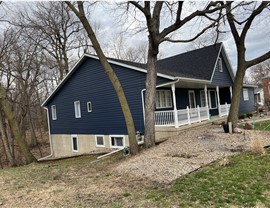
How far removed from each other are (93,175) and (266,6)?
400 inches

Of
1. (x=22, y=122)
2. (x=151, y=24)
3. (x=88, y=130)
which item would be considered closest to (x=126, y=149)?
(x=151, y=24)

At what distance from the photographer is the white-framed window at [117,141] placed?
1534 centimetres

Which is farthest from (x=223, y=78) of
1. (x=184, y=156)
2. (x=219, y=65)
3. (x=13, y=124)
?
(x=13, y=124)

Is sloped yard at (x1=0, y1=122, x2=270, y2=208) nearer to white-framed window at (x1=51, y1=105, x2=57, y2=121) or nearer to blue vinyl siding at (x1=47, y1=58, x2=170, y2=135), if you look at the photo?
blue vinyl siding at (x1=47, y1=58, x2=170, y2=135)

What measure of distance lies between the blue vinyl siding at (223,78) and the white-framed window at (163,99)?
13.1 feet

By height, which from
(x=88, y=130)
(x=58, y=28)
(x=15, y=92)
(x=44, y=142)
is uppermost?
(x=58, y=28)

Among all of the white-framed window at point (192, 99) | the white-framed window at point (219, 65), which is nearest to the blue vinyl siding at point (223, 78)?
the white-framed window at point (219, 65)

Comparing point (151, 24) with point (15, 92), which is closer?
point (151, 24)

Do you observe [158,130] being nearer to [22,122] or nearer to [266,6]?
[266,6]

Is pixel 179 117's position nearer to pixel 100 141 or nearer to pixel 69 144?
pixel 100 141

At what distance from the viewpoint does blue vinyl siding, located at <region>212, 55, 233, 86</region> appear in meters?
18.1

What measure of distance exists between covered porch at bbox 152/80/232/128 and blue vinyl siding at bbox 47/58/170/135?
54.1 inches

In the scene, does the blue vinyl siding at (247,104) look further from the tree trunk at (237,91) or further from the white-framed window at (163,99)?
the tree trunk at (237,91)

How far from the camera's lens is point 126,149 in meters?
10.2
